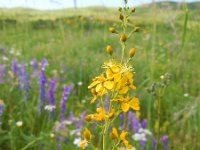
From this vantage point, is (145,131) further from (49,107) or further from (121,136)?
(121,136)

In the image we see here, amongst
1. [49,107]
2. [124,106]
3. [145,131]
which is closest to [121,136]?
[124,106]

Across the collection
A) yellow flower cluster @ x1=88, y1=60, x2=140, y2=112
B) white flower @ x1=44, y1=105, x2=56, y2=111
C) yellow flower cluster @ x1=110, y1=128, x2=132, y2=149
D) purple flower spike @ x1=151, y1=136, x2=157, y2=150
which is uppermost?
yellow flower cluster @ x1=88, y1=60, x2=140, y2=112

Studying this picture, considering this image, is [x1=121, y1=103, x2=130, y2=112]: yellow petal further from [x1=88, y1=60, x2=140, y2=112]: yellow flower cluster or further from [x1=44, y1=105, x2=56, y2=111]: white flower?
[x1=44, y1=105, x2=56, y2=111]: white flower

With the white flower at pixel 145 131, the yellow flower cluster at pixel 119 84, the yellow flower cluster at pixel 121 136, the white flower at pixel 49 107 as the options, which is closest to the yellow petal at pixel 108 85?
the yellow flower cluster at pixel 119 84

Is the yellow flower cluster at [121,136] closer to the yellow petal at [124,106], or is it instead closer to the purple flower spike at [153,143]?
the yellow petal at [124,106]

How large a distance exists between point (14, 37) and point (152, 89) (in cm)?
654

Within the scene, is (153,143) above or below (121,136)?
below

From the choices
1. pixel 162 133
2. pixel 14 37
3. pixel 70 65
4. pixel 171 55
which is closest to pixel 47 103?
pixel 162 133

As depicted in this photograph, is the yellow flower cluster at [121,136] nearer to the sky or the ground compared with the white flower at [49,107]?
nearer to the sky

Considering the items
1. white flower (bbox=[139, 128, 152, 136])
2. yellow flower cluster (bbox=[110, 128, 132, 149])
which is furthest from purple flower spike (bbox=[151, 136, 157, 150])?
yellow flower cluster (bbox=[110, 128, 132, 149])

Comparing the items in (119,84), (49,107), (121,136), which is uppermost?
(119,84)

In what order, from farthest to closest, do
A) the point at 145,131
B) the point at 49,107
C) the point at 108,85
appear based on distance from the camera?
the point at 49,107 → the point at 145,131 → the point at 108,85

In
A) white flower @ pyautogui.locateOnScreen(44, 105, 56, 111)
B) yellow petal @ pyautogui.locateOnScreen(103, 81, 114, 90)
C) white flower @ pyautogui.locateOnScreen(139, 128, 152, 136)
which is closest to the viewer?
yellow petal @ pyautogui.locateOnScreen(103, 81, 114, 90)

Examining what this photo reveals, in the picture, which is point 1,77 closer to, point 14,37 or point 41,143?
point 41,143
